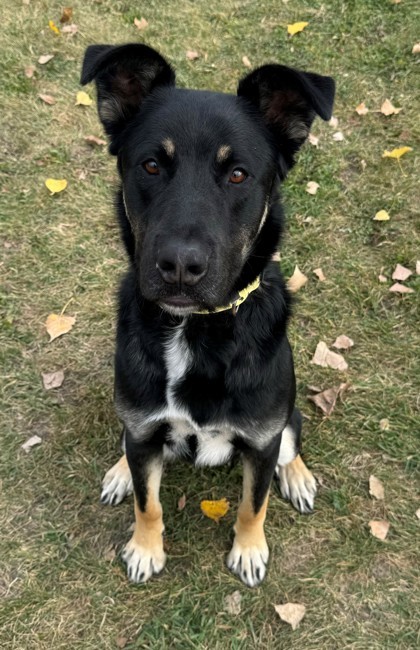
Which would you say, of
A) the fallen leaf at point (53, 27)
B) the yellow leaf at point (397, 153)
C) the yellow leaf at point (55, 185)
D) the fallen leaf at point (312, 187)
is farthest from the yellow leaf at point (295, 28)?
the yellow leaf at point (55, 185)

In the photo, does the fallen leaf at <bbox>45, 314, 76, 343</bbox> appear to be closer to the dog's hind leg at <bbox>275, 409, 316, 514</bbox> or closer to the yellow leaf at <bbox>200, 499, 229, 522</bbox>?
the yellow leaf at <bbox>200, 499, 229, 522</bbox>

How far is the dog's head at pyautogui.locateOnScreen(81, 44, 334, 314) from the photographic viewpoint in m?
2.29

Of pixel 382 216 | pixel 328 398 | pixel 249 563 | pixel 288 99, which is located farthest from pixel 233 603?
pixel 382 216

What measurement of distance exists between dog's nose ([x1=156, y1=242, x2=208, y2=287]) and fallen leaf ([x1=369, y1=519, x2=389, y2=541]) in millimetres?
2119

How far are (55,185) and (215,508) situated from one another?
3.10m

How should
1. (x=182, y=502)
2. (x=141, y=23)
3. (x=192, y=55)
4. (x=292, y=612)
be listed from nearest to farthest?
1. (x=292, y=612)
2. (x=182, y=502)
3. (x=192, y=55)
4. (x=141, y=23)

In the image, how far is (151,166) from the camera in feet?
8.10

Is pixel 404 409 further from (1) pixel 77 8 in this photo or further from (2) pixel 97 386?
(1) pixel 77 8

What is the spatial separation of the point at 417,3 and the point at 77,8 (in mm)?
3776

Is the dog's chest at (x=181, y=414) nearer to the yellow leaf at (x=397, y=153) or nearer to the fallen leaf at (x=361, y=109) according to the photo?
the yellow leaf at (x=397, y=153)

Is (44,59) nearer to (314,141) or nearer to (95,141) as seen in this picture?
(95,141)

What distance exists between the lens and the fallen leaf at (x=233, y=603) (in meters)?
3.28

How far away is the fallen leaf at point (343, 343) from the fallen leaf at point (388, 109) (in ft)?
8.62

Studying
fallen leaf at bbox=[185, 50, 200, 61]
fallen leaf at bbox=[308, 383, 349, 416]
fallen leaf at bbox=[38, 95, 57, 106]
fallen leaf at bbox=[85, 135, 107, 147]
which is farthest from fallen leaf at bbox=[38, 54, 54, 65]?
fallen leaf at bbox=[308, 383, 349, 416]
